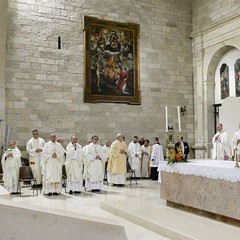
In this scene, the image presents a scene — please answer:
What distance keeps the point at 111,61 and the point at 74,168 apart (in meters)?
5.87

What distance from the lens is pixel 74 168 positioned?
34.0ft

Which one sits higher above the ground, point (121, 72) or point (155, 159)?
point (121, 72)

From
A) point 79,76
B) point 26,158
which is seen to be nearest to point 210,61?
point 79,76

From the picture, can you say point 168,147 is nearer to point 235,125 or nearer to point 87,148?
point 87,148

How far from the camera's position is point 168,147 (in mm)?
7293

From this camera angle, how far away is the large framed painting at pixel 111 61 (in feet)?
47.3

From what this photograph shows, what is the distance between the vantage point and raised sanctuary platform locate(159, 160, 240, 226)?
586 cm

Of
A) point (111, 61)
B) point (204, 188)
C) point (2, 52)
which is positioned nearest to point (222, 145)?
point (111, 61)

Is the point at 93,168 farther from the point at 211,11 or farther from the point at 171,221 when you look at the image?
the point at 211,11

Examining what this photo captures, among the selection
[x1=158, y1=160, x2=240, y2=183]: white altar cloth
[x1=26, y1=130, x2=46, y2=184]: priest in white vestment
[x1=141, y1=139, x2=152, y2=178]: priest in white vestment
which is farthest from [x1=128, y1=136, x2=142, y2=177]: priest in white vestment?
[x1=158, y1=160, x2=240, y2=183]: white altar cloth

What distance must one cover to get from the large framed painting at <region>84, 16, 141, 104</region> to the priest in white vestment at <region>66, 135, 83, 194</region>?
3979 mm

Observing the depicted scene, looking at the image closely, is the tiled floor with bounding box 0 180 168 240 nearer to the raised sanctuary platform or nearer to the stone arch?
the raised sanctuary platform

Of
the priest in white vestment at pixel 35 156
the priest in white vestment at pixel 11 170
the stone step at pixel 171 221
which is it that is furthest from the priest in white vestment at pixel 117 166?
the stone step at pixel 171 221

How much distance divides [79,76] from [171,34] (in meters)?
4.68
